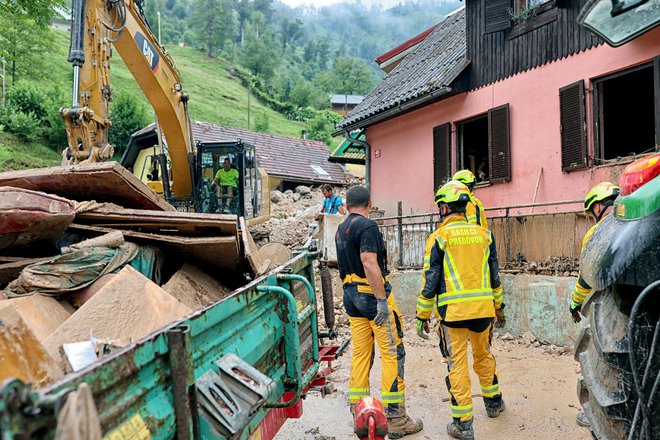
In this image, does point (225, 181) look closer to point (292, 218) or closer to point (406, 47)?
point (292, 218)

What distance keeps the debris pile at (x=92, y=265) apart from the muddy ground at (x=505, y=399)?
1651 mm

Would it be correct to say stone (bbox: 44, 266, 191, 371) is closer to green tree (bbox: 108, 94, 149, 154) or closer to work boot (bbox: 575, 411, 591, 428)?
work boot (bbox: 575, 411, 591, 428)

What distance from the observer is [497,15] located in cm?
958

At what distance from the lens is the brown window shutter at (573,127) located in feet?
25.8

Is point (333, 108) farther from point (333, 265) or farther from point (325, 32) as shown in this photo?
point (325, 32)

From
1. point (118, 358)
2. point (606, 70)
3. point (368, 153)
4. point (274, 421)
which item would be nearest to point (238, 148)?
point (368, 153)

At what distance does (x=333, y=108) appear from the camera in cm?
6938

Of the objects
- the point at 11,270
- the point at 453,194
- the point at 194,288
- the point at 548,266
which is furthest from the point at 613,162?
the point at 11,270

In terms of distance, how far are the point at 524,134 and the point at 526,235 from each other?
106 inches

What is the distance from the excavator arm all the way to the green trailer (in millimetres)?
3538

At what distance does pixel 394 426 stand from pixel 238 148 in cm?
732

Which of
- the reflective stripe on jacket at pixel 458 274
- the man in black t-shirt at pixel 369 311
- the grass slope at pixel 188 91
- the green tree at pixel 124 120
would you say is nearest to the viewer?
the reflective stripe on jacket at pixel 458 274

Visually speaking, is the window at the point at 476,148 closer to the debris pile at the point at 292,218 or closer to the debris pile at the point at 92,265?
the debris pile at the point at 292,218

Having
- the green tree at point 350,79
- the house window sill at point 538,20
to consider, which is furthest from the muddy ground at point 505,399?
the green tree at point 350,79
